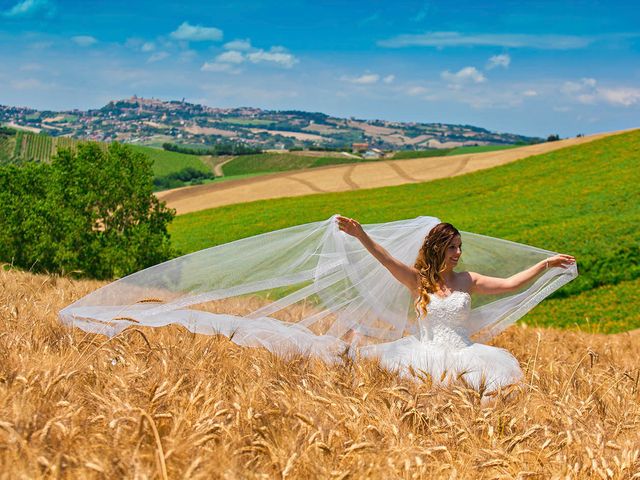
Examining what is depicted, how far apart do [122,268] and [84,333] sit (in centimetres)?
1289

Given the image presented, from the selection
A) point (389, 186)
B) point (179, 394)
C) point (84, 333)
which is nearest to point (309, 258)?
point (84, 333)

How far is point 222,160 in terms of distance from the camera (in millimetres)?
130125

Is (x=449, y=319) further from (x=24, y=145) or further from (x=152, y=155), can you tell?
(x=24, y=145)

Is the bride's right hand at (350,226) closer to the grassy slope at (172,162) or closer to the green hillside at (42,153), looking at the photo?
the green hillside at (42,153)

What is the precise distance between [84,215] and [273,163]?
4126 inches

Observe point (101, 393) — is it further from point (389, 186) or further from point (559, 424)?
point (389, 186)

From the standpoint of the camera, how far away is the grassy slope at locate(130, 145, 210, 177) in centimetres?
11835

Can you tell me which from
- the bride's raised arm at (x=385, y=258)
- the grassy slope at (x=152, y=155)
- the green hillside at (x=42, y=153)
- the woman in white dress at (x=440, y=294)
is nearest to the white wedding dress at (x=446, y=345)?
the woman in white dress at (x=440, y=294)

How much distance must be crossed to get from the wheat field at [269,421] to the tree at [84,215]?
1384 centimetres

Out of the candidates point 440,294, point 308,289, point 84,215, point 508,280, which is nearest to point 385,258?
point 440,294

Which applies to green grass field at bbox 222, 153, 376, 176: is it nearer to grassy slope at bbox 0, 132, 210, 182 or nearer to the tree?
grassy slope at bbox 0, 132, 210, 182

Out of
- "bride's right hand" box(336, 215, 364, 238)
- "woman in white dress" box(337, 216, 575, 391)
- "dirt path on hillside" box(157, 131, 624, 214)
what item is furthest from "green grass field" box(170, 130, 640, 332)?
"bride's right hand" box(336, 215, 364, 238)

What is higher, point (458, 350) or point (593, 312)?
point (458, 350)

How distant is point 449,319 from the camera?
267 inches
